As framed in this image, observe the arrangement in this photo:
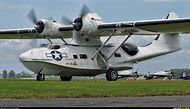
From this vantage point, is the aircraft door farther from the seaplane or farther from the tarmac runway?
the tarmac runway

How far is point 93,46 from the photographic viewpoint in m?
46.9

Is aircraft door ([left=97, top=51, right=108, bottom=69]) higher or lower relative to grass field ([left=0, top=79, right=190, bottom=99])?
Result: higher

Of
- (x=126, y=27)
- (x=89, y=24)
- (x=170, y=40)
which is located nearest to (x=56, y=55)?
(x=89, y=24)

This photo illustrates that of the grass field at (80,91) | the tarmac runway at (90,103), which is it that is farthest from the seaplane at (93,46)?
the tarmac runway at (90,103)

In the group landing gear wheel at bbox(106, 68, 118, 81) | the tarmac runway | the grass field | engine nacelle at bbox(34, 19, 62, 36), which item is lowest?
the tarmac runway

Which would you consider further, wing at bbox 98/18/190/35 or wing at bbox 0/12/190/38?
wing at bbox 0/12/190/38

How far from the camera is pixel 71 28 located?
152 feet

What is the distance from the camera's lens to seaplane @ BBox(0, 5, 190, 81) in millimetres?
42344

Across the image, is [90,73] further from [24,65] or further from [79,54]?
[24,65]

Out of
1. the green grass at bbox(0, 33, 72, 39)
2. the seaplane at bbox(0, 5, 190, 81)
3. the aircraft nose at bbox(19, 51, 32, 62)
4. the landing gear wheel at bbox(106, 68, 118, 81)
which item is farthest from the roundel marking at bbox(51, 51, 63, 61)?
the green grass at bbox(0, 33, 72, 39)

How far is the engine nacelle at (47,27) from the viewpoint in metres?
46.5

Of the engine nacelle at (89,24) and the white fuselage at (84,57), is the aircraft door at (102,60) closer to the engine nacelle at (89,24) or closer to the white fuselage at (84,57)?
the white fuselage at (84,57)

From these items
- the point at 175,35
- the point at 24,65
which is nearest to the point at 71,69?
the point at 24,65

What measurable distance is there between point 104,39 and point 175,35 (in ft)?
26.5
